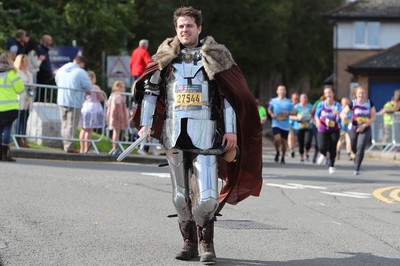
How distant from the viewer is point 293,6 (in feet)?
237

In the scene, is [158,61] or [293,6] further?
[293,6]

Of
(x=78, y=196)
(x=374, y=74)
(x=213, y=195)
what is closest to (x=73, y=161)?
(x=78, y=196)

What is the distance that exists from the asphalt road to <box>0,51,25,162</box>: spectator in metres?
0.68

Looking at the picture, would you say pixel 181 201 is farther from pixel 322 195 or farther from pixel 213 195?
pixel 322 195

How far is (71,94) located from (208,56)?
1189 cm

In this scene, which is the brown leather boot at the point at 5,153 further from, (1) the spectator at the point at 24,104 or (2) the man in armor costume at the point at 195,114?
(2) the man in armor costume at the point at 195,114

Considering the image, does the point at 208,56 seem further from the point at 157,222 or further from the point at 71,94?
the point at 71,94

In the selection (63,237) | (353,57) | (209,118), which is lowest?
(63,237)

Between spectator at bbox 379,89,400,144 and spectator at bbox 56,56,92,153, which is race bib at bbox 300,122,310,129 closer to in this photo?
spectator at bbox 379,89,400,144

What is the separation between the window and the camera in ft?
210

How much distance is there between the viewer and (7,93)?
1714cm

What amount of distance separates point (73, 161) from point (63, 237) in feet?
33.6

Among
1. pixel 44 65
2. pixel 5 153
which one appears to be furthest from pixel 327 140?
pixel 5 153

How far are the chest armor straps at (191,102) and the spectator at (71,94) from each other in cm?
1173
